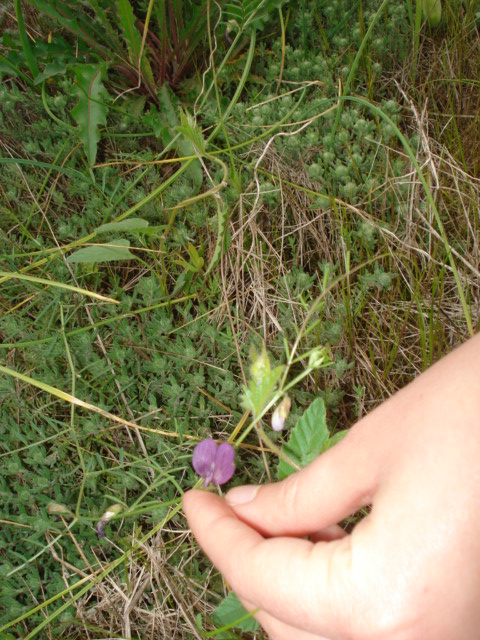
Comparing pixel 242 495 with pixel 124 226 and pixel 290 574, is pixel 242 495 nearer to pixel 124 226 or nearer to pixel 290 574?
pixel 290 574

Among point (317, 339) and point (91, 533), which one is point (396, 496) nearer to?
point (317, 339)

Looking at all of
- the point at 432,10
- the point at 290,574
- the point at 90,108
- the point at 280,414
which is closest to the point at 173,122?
the point at 90,108

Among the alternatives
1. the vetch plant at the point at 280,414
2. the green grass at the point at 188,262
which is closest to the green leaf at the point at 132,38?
the green grass at the point at 188,262

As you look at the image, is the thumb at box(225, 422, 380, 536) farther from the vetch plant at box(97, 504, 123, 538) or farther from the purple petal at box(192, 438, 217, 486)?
the vetch plant at box(97, 504, 123, 538)

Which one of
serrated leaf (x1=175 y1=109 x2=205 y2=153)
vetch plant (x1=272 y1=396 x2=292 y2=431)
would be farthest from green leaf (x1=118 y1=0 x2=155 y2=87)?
vetch plant (x1=272 y1=396 x2=292 y2=431)

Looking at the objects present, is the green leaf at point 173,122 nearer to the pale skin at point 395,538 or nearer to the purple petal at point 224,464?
the purple petal at point 224,464
